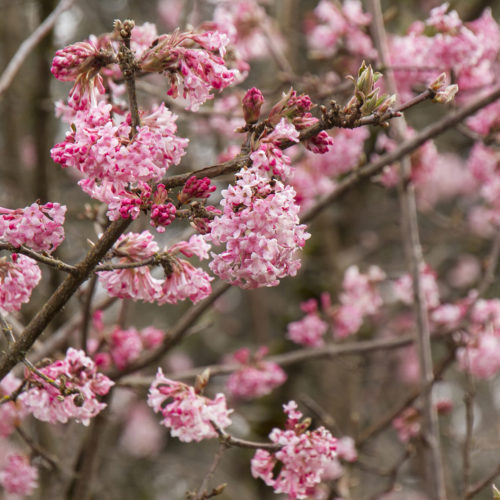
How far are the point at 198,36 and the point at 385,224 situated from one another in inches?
189

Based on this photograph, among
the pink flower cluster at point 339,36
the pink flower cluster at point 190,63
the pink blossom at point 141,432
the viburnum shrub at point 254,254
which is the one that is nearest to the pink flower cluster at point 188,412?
the viburnum shrub at point 254,254

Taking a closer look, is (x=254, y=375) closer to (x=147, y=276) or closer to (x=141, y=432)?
(x=147, y=276)

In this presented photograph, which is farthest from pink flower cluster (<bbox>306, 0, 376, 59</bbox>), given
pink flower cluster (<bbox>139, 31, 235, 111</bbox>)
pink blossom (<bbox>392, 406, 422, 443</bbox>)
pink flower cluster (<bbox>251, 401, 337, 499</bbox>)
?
pink flower cluster (<bbox>251, 401, 337, 499</bbox>)

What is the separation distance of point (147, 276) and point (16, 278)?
0.33 meters

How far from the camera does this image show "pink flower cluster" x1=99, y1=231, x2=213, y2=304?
62.9 inches

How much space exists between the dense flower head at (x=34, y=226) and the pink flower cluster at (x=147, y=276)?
16 centimetres

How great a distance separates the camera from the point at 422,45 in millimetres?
3004

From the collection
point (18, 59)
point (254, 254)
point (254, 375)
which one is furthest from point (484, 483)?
point (18, 59)

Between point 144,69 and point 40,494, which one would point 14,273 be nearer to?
point 144,69

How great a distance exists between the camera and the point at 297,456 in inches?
71.0

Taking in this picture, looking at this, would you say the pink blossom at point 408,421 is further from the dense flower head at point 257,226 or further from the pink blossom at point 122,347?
the dense flower head at point 257,226

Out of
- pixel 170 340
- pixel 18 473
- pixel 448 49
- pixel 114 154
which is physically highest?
pixel 448 49

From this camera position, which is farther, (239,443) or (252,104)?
(239,443)

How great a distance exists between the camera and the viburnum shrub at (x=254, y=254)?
1429mm
